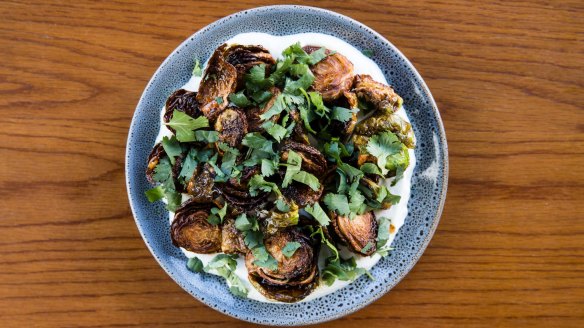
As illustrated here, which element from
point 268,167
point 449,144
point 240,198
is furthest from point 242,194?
point 449,144

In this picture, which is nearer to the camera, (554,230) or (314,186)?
(314,186)

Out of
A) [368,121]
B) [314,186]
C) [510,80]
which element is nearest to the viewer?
[314,186]

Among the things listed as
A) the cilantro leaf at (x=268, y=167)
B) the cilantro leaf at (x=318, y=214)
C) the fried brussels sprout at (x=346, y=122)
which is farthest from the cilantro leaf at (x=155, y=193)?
the fried brussels sprout at (x=346, y=122)

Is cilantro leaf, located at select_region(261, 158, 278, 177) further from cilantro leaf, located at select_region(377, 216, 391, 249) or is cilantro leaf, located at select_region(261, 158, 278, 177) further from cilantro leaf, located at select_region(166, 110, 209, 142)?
cilantro leaf, located at select_region(377, 216, 391, 249)

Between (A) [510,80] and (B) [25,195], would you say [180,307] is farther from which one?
(A) [510,80]

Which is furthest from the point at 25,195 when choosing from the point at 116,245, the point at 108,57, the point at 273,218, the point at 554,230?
the point at 554,230

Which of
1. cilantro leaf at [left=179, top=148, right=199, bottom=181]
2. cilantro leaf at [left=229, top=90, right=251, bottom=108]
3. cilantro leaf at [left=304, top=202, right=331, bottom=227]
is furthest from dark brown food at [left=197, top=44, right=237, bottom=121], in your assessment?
cilantro leaf at [left=304, top=202, right=331, bottom=227]

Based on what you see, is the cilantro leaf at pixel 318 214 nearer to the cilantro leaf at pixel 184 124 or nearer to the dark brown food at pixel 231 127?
the dark brown food at pixel 231 127

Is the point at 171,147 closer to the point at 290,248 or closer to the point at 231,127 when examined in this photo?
the point at 231,127
